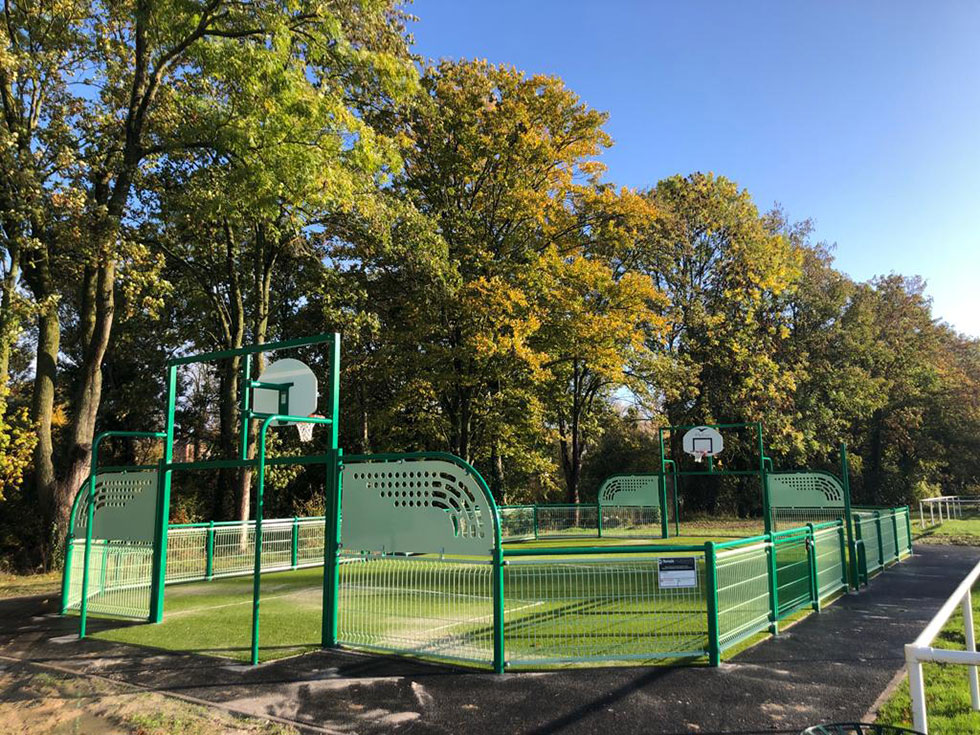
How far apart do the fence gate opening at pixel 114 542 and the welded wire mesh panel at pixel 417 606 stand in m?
3.48

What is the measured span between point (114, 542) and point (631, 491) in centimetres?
1638

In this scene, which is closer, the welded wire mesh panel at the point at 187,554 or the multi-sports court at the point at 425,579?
the multi-sports court at the point at 425,579

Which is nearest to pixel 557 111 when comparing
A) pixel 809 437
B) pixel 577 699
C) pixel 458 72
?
pixel 458 72

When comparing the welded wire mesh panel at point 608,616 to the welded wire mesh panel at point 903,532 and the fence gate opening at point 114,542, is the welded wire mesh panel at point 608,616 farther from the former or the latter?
the welded wire mesh panel at point 903,532

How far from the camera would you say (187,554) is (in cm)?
1300

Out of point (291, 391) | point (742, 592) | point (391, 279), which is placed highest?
point (391, 279)

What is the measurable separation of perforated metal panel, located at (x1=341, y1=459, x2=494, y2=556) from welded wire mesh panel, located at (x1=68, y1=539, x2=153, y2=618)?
3.96 m

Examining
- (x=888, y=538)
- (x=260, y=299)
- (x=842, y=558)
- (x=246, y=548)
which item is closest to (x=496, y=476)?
(x=260, y=299)

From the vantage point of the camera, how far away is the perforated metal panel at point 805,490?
1819 centimetres

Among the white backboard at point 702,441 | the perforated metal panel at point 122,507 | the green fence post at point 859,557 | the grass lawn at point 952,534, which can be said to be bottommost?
the grass lawn at point 952,534

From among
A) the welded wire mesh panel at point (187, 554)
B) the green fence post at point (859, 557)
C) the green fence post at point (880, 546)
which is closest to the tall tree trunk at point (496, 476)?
the welded wire mesh panel at point (187, 554)

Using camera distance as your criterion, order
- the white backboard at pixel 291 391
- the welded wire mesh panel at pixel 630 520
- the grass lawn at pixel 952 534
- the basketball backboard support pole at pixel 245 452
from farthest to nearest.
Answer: the welded wire mesh panel at pixel 630 520, the grass lawn at pixel 952 534, the white backboard at pixel 291 391, the basketball backboard support pole at pixel 245 452

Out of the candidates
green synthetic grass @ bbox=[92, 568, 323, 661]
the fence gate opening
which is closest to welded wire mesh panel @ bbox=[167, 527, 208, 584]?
green synthetic grass @ bbox=[92, 568, 323, 661]

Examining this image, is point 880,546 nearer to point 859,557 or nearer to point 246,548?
point 859,557
